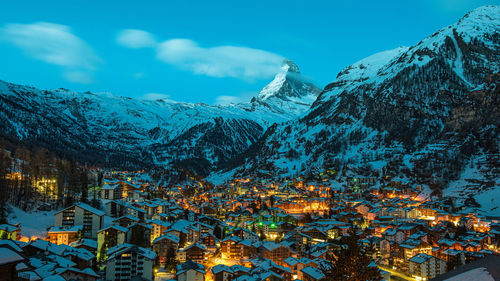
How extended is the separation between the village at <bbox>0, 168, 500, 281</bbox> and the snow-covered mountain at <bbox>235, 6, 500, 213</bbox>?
17247 mm

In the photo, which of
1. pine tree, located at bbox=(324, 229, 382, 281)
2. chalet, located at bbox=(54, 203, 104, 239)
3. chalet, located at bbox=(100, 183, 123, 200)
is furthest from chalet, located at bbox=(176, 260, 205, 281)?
chalet, located at bbox=(100, 183, 123, 200)

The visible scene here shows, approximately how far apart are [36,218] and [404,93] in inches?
5361

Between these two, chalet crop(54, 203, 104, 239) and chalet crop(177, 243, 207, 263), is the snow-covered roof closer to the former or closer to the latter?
chalet crop(177, 243, 207, 263)

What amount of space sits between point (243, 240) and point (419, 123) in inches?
4030

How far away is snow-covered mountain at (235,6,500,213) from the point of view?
102688 mm

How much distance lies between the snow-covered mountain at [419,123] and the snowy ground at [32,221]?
82791 mm

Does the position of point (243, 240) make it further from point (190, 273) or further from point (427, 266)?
point (427, 266)

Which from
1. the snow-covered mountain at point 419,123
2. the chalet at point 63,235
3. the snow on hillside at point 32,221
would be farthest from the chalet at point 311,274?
the snow-covered mountain at point 419,123

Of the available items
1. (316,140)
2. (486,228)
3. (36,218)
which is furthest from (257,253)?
(316,140)

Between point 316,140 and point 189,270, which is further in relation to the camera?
point 316,140

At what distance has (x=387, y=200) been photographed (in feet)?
282

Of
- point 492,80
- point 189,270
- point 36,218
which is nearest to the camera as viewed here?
point 189,270

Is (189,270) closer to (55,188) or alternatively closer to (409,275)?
(409,275)

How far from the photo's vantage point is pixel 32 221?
49.0 m
